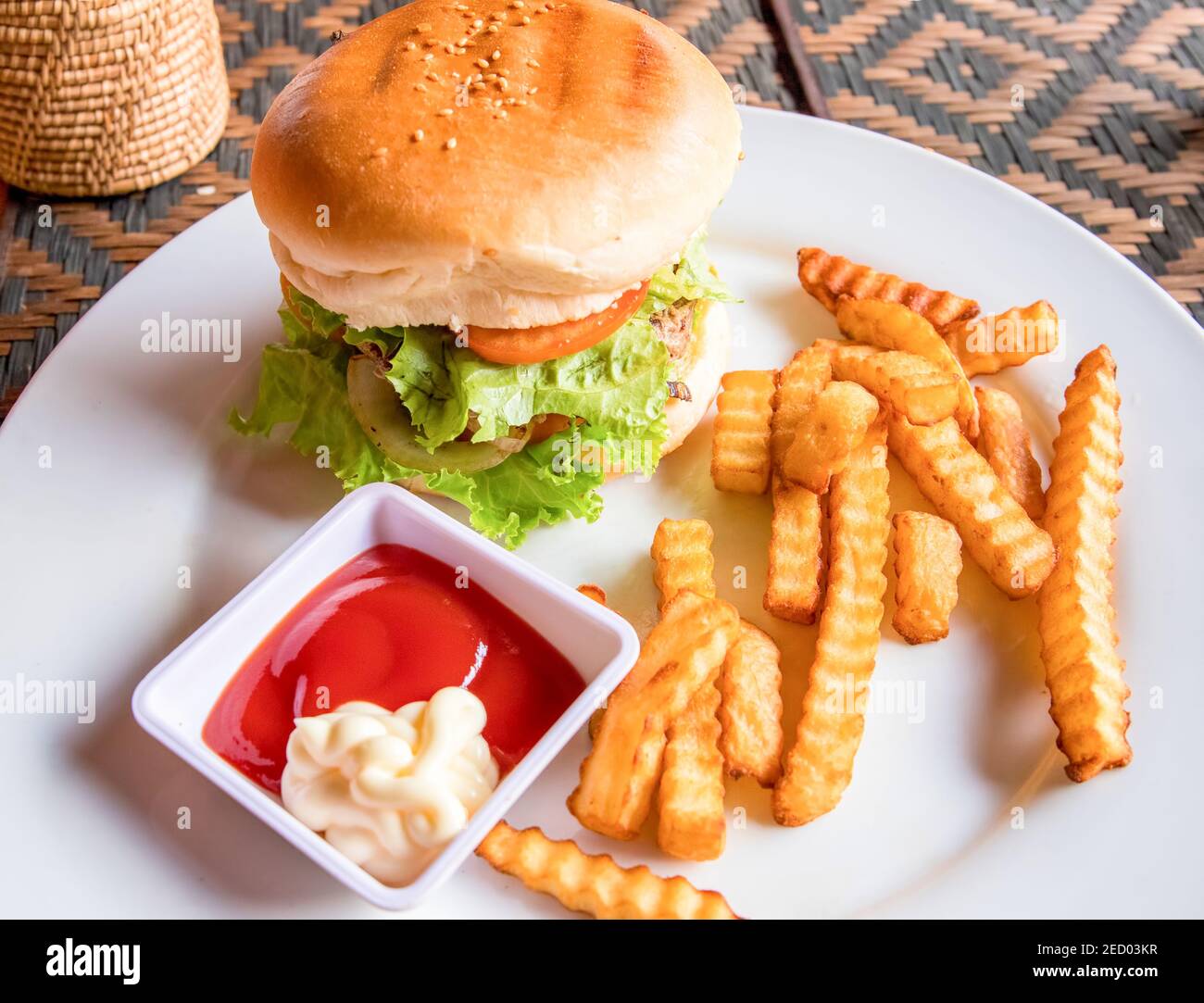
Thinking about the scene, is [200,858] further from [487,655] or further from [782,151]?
[782,151]

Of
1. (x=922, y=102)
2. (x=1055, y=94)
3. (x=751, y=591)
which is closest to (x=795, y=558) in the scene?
(x=751, y=591)

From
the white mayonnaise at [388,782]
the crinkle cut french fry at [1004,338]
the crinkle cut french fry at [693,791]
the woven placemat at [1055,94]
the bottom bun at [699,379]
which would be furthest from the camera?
the woven placemat at [1055,94]

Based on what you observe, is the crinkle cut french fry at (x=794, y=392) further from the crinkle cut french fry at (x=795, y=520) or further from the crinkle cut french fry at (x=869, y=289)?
the crinkle cut french fry at (x=869, y=289)

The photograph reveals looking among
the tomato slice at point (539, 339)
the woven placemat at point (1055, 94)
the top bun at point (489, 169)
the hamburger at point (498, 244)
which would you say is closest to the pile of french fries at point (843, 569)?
the hamburger at point (498, 244)

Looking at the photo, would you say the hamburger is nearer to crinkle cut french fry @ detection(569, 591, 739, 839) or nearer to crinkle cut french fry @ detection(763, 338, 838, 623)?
crinkle cut french fry @ detection(763, 338, 838, 623)

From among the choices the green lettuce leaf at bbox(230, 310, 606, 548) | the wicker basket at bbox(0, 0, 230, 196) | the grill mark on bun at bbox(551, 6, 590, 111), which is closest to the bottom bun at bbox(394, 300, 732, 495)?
the green lettuce leaf at bbox(230, 310, 606, 548)

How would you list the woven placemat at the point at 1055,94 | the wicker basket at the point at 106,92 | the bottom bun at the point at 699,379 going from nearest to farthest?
the bottom bun at the point at 699,379 → the wicker basket at the point at 106,92 → the woven placemat at the point at 1055,94

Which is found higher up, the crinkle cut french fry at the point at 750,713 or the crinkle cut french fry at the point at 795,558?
the crinkle cut french fry at the point at 795,558

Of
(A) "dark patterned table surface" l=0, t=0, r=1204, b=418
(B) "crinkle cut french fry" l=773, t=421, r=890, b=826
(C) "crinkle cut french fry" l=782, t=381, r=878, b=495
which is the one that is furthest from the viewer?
(A) "dark patterned table surface" l=0, t=0, r=1204, b=418
